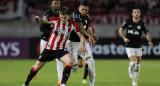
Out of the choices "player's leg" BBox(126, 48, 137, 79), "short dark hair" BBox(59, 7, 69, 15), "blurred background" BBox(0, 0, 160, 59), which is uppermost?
"short dark hair" BBox(59, 7, 69, 15)

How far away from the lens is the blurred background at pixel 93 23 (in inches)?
806

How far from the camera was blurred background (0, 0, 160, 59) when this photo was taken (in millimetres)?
20484

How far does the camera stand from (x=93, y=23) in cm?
2264

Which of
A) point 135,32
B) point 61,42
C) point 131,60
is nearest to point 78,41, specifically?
point 61,42

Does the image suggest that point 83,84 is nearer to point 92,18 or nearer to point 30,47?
point 30,47

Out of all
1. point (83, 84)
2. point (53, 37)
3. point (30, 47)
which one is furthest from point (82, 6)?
point (30, 47)

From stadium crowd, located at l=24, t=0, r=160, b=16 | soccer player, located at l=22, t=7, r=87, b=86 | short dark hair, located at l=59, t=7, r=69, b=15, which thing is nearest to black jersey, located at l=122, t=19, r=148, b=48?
soccer player, located at l=22, t=7, r=87, b=86

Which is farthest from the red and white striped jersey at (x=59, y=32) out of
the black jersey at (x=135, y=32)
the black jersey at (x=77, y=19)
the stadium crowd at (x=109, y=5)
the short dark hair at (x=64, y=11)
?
the stadium crowd at (x=109, y=5)

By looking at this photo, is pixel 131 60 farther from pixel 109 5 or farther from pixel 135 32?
pixel 109 5

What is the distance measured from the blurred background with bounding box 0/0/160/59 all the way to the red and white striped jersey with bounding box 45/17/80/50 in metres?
12.0

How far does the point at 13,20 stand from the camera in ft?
73.3

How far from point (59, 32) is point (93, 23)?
14.3 metres

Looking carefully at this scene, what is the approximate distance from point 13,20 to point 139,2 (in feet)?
24.7

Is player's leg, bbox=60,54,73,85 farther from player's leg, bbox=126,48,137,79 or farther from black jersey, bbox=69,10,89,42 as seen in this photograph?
player's leg, bbox=126,48,137,79
